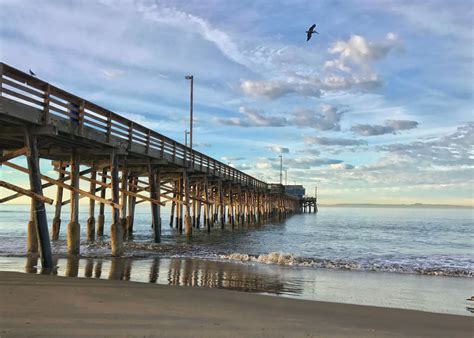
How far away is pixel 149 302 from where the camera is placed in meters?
6.54

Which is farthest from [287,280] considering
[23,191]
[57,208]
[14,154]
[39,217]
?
[57,208]

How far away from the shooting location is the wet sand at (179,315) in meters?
4.99

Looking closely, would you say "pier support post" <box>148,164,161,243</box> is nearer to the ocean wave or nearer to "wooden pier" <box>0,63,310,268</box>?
"wooden pier" <box>0,63,310,268</box>

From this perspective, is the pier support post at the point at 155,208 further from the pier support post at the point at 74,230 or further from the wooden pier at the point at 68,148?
the pier support post at the point at 74,230

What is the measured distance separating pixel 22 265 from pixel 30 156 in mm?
2972

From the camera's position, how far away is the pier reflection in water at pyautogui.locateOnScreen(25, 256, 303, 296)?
968cm

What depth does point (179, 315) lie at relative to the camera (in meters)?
5.78

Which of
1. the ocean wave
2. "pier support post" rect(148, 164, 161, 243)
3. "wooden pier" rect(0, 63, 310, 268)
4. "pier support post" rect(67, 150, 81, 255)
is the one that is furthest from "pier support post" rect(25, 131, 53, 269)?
"pier support post" rect(148, 164, 161, 243)

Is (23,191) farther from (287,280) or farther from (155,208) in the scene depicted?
(155,208)

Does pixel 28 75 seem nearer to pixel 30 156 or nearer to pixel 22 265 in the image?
pixel 30 156

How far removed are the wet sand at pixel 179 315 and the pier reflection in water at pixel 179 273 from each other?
163cm

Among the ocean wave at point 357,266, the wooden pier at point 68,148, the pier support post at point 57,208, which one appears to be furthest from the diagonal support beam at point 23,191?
the pier support post at point 57,208

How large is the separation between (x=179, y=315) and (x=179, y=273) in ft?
18.1

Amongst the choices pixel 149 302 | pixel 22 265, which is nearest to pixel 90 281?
pixel 149 302
